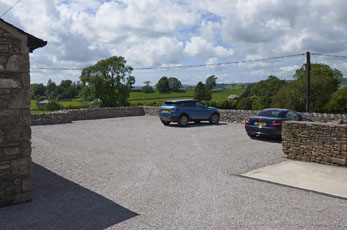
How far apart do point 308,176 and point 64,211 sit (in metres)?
5.84

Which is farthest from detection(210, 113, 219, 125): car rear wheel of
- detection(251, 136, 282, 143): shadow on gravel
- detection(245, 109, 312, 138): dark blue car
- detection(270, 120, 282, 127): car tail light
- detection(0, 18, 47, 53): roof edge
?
detection(0, 18, 47, 53): roof edge

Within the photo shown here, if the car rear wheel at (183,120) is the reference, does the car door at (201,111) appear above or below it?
above

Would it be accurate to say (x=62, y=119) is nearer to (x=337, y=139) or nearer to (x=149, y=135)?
(x=149, y=135)

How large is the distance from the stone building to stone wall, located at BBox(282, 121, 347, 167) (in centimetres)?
767

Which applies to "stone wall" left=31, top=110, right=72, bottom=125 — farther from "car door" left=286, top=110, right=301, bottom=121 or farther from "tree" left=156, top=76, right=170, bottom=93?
"tree" left=156, top=76, right=170, bottom=93

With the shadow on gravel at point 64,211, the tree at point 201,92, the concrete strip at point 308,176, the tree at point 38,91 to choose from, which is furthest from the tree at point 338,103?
the tree at point 38,91

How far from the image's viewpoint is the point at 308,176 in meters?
7.81

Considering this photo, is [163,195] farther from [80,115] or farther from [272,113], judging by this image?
[80,115]

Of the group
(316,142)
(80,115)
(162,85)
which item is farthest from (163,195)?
(162,85)

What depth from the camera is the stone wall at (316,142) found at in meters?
8.76

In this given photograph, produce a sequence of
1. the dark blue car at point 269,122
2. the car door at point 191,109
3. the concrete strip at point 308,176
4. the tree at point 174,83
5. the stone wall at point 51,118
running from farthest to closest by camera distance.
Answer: the tree at point 174,83
the stone wall at point 51,118
the car door at point 191,109
the dark blue car at point 269,122
the concrete strip at point 308,176

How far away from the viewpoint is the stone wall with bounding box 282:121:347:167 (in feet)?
28.7

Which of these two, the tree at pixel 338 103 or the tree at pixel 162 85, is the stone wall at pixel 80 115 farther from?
the tree at pixel 162 85

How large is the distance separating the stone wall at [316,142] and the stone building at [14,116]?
7.67 meters
